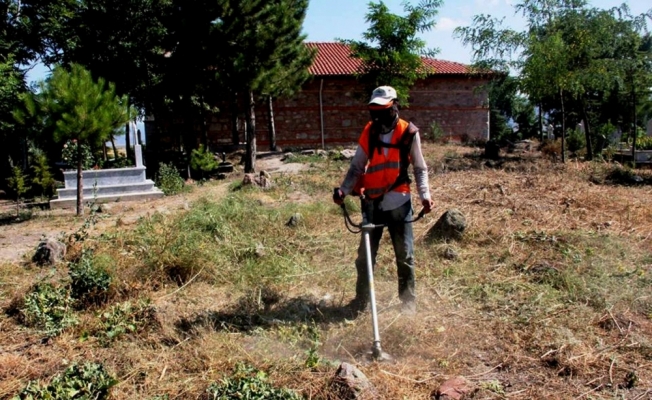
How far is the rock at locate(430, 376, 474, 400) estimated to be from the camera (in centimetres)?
315

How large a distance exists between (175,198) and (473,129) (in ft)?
52.5

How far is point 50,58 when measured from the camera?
59.5 ft

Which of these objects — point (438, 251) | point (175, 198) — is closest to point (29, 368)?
point (438, 251)

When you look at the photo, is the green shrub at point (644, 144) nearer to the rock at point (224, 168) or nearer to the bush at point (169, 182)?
the rock at point (224, 168)

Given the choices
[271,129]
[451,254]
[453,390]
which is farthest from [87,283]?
[271,129]

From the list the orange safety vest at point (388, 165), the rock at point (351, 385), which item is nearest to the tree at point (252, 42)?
the orange safety vest at point (388, 165)

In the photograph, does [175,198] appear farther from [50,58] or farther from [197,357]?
[50,58]

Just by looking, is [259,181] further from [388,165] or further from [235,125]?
[235,125]

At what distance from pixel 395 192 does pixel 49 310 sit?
3.08m

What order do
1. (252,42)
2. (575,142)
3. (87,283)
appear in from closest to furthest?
1. (87,283)
2. (252,42)
3. (575,142)

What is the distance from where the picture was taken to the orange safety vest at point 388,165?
13.5 feet

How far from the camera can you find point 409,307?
4367 millimetres

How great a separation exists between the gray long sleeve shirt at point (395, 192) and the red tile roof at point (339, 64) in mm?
16850

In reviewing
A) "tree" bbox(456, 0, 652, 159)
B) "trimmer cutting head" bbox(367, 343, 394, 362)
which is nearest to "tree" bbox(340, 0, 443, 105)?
"tree" bbox(456, 0, 652, 159)
